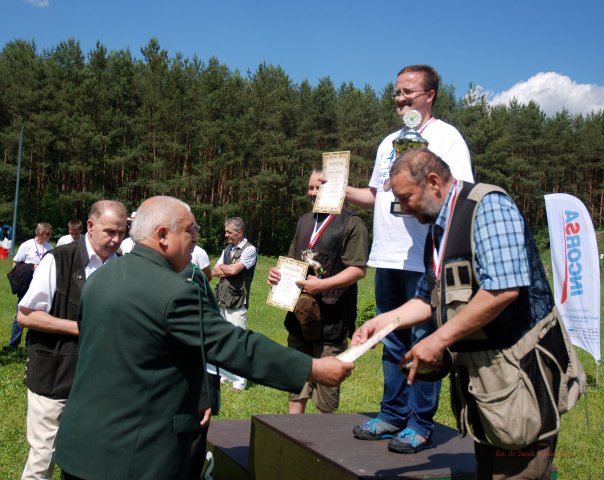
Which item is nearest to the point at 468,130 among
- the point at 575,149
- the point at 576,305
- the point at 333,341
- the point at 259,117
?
the point at 575,149

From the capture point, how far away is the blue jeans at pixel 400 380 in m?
3.65

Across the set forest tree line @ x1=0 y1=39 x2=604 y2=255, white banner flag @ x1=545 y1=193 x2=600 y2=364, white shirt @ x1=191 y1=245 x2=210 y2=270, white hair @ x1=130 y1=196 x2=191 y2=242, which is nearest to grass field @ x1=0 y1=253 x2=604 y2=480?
white banner flag @ x1=545 y1=193 x2=600 y2=364

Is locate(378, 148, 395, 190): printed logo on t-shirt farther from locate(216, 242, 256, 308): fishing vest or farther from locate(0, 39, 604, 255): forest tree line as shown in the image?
locate(0, 39, 604, 255): forest tree line

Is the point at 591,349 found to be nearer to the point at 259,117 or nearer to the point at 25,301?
the point at 25,301

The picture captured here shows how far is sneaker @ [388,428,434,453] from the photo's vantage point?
3555 millimetres

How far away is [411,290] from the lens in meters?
3.68

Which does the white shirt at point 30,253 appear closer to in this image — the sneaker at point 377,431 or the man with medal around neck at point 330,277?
the man with medal around neck at point 330,277

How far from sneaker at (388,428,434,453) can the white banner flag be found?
485cm

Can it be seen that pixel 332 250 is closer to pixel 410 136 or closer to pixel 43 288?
pixel 410 136

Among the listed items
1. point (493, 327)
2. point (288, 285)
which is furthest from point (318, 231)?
point (493, 327)

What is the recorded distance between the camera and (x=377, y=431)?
151 inches

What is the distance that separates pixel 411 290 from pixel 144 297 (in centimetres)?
170

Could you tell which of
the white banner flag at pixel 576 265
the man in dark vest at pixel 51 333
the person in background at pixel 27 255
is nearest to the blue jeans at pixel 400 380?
the man in dark vest at pixel 51 333

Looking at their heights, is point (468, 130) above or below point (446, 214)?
above
